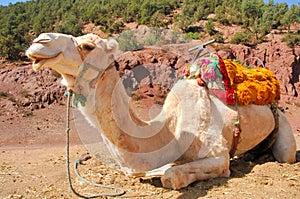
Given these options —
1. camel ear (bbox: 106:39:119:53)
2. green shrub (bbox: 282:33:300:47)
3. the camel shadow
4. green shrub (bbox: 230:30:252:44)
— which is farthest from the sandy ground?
green shrub (bbox: 230:30:252:44)

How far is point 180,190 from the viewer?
318 cm

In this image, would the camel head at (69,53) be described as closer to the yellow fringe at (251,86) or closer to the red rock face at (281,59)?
the yellow fringe at (251,86)

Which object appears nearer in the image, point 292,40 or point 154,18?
point 292,40

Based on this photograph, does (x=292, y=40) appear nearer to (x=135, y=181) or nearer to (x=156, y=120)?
(x=156, y=120)

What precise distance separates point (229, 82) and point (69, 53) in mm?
2088

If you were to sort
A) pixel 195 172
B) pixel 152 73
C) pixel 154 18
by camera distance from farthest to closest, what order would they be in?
pixel 154 18, pixel 152 73, pixel 195 172

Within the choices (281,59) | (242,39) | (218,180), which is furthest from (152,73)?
(218,180)

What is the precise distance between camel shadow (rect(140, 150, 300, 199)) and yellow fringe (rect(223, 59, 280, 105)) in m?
0.87

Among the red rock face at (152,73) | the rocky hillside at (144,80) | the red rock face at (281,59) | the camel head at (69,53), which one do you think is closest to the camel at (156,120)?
the camel head at (69,53)

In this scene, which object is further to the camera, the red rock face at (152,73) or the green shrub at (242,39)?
the green shrub at (242,39)

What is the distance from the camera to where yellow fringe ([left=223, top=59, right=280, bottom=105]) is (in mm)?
3859

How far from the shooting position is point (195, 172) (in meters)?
3.34

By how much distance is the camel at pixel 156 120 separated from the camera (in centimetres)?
279

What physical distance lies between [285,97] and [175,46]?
23.5 feet
